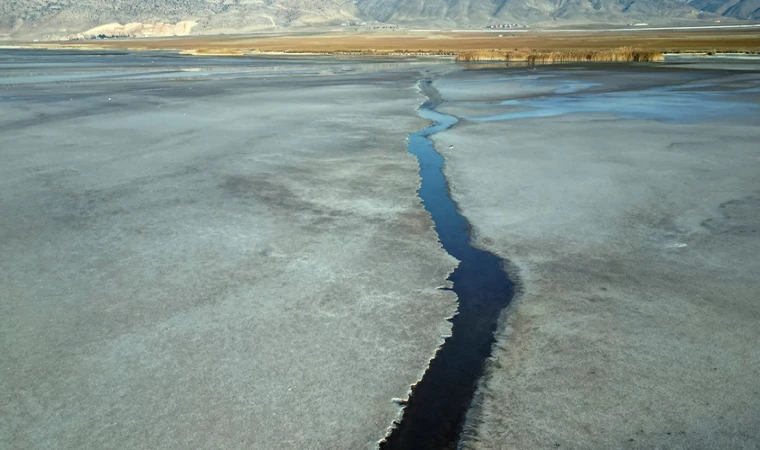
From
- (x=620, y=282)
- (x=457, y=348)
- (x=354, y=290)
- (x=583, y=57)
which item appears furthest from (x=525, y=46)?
(x=457, y=348)

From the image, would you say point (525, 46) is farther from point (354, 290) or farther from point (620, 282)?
point (354, 290)

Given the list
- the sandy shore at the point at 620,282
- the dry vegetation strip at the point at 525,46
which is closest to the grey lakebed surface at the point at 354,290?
the sandy shore at the point at 620,282

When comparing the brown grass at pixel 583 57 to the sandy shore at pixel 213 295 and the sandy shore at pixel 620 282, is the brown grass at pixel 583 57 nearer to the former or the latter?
the sandy shore at pixel 620 282

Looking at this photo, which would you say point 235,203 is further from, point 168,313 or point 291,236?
point 168,313

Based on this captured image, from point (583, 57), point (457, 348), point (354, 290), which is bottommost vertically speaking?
point (457, 348)

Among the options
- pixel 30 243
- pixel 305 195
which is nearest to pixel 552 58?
pixel 305 195

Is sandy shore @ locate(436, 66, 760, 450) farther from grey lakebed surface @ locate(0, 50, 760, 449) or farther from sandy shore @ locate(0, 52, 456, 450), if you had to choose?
sandy shore @ locate(0, 52, 456, 450)

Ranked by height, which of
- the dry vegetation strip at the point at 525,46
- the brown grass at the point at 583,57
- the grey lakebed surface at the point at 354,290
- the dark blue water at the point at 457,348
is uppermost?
the dry vegetation strip at the point at 525,46
